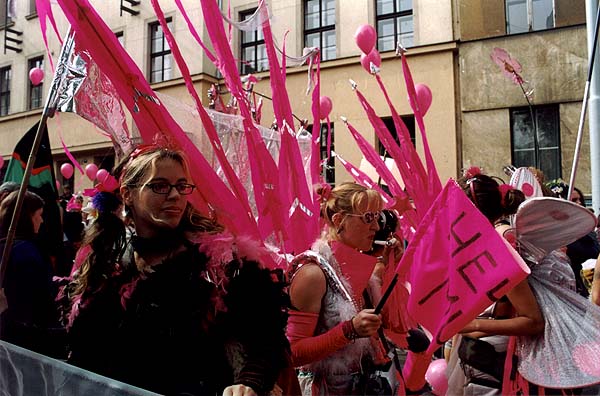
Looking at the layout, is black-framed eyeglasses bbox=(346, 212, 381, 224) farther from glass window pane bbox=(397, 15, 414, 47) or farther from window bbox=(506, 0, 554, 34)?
window bbox=(506, 0, 554, 34)

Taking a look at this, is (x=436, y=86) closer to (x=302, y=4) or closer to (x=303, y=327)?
(x=302, y=4)

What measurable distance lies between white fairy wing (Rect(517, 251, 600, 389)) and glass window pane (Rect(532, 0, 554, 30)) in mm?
9590

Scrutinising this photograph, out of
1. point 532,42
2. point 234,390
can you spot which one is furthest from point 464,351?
point 532,42

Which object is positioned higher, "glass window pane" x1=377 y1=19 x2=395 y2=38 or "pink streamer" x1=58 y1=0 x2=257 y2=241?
"glass window pane" x1=377 y1=19 x2=395 y2=38

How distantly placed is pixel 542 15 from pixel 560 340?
9.87m

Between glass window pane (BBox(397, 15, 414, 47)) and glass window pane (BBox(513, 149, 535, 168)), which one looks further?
glass window pane (BBox(397, 15, 414, 47))

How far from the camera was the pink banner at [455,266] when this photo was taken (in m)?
1.43

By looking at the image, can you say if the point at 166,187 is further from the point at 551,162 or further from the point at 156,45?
the point at 551,162

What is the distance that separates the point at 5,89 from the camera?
41.5 ft

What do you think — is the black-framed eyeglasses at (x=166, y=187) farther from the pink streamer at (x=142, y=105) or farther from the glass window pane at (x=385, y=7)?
the glass window pane at (x=385, y=7)

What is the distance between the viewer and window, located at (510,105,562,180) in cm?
992

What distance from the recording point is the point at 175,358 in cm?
127

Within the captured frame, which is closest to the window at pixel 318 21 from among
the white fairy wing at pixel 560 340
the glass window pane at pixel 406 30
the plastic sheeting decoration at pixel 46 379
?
the glass window pane at pixel 406 30

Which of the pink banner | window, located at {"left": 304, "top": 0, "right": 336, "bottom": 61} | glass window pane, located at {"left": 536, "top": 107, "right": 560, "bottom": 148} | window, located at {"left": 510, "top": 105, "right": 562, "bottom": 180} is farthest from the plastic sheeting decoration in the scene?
glass window pane, located at {"left": 536, "top": 107, "right": 560, "bottom": 148}
